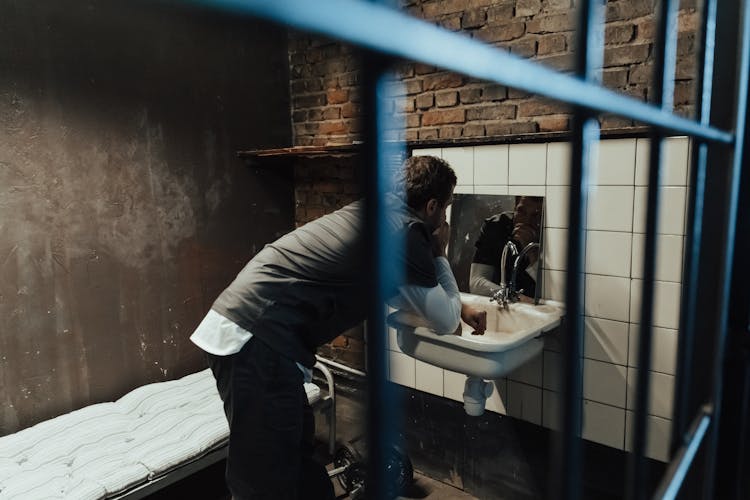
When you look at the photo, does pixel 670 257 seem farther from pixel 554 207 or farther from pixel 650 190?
pixel 650 190

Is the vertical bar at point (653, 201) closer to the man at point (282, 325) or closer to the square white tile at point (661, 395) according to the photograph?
the man at point (282, 325)

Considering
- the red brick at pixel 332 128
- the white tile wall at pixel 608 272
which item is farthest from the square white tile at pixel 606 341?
the red brick at pixel 332 128

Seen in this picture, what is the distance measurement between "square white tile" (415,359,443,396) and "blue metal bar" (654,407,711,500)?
158 cm

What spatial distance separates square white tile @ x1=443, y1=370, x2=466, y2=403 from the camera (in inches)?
91.4

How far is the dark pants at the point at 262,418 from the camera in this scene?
1.59 m

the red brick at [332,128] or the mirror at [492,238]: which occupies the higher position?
the red brick at [332,128]

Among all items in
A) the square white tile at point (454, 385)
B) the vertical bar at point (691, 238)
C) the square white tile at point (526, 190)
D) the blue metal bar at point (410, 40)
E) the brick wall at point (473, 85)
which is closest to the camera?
the blue metal bar at point (410, 40)

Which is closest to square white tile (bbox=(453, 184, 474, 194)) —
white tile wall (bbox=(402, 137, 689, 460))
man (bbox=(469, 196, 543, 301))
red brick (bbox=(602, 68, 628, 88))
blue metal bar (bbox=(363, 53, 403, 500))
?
white tile wall (bbox=(402, 137, 689, 460))

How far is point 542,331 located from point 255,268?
1045mm

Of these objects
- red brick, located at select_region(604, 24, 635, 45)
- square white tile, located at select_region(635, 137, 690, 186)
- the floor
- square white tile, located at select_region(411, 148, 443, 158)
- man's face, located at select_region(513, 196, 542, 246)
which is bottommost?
the floor

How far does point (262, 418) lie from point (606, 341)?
1.27 metres

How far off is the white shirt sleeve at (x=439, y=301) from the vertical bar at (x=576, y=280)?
111 centimetres

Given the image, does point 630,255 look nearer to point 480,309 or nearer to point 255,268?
point 480,309

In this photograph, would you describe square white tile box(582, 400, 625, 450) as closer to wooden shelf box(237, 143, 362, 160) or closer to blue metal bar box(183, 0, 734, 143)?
wooden shelf box(237, 143, 362, 160)
